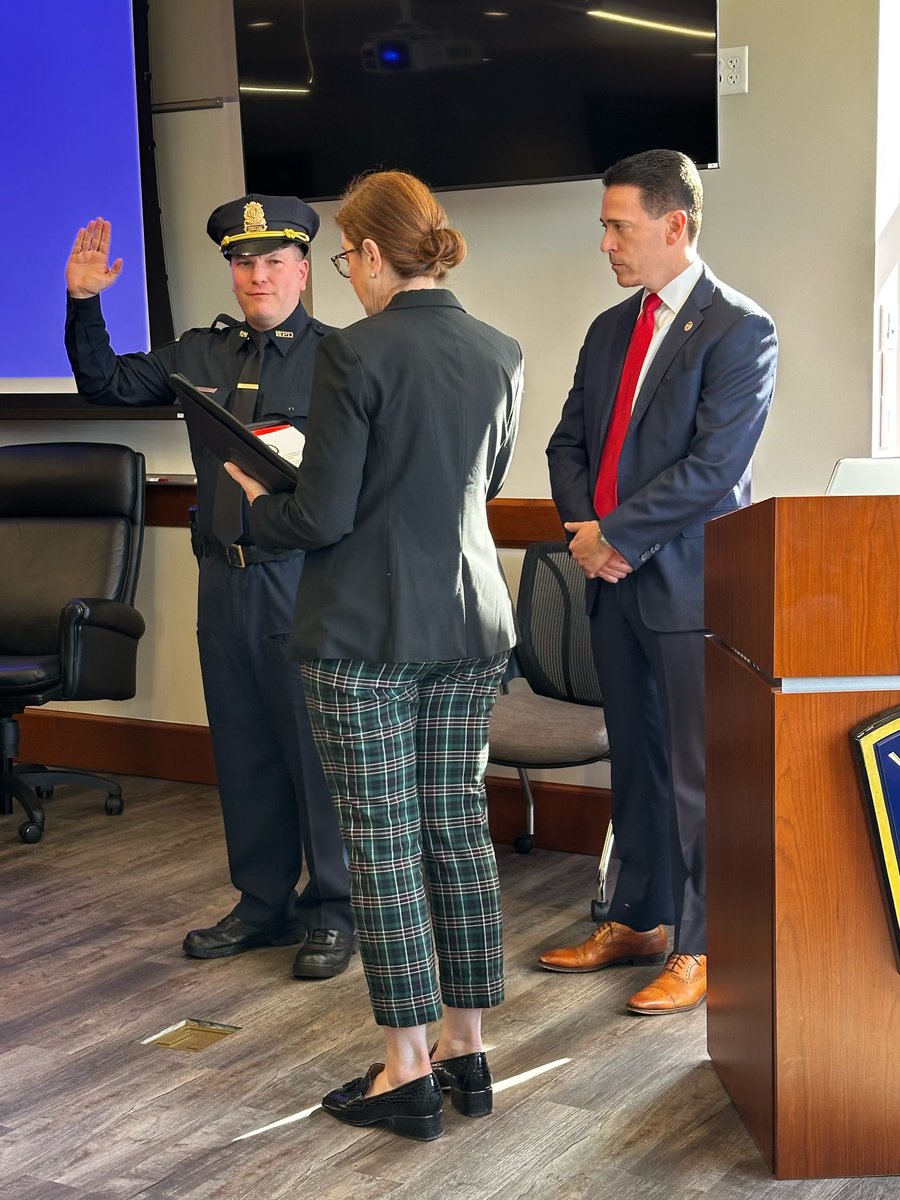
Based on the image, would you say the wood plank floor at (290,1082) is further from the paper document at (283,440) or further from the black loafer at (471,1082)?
the paper document at (283,440)

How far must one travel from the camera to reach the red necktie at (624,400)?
10.1 ft

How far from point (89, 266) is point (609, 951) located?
6.57 feet

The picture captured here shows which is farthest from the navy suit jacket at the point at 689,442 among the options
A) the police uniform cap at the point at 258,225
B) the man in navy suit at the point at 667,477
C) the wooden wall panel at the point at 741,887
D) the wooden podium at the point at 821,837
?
the police uniform cap at the point at 258,225

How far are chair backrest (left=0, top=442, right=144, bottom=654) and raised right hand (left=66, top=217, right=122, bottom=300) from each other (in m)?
1.33

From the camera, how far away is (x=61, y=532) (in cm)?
477

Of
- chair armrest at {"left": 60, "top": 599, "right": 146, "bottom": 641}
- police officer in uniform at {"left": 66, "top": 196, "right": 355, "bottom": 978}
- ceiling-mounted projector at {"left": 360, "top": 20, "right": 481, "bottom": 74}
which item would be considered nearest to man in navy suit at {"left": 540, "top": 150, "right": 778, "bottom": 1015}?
police officer in uniform at {"left": 66, "top": 196, "right": 355, "bottom": 978}

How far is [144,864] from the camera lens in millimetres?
4098

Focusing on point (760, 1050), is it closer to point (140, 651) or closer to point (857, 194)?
point (857, 194)

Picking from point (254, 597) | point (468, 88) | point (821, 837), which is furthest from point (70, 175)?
point (821, 837)

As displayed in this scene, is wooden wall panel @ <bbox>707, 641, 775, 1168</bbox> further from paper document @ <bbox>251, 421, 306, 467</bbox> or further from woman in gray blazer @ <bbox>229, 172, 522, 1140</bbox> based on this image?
paper document @ <bbox>251, 421, 306, 467</bbox>

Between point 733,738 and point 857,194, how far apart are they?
1.87m

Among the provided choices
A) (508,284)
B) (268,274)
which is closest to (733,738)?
(268,274)

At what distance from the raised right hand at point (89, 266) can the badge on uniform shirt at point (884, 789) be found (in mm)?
2145

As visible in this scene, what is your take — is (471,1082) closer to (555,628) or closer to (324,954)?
(324,954)
